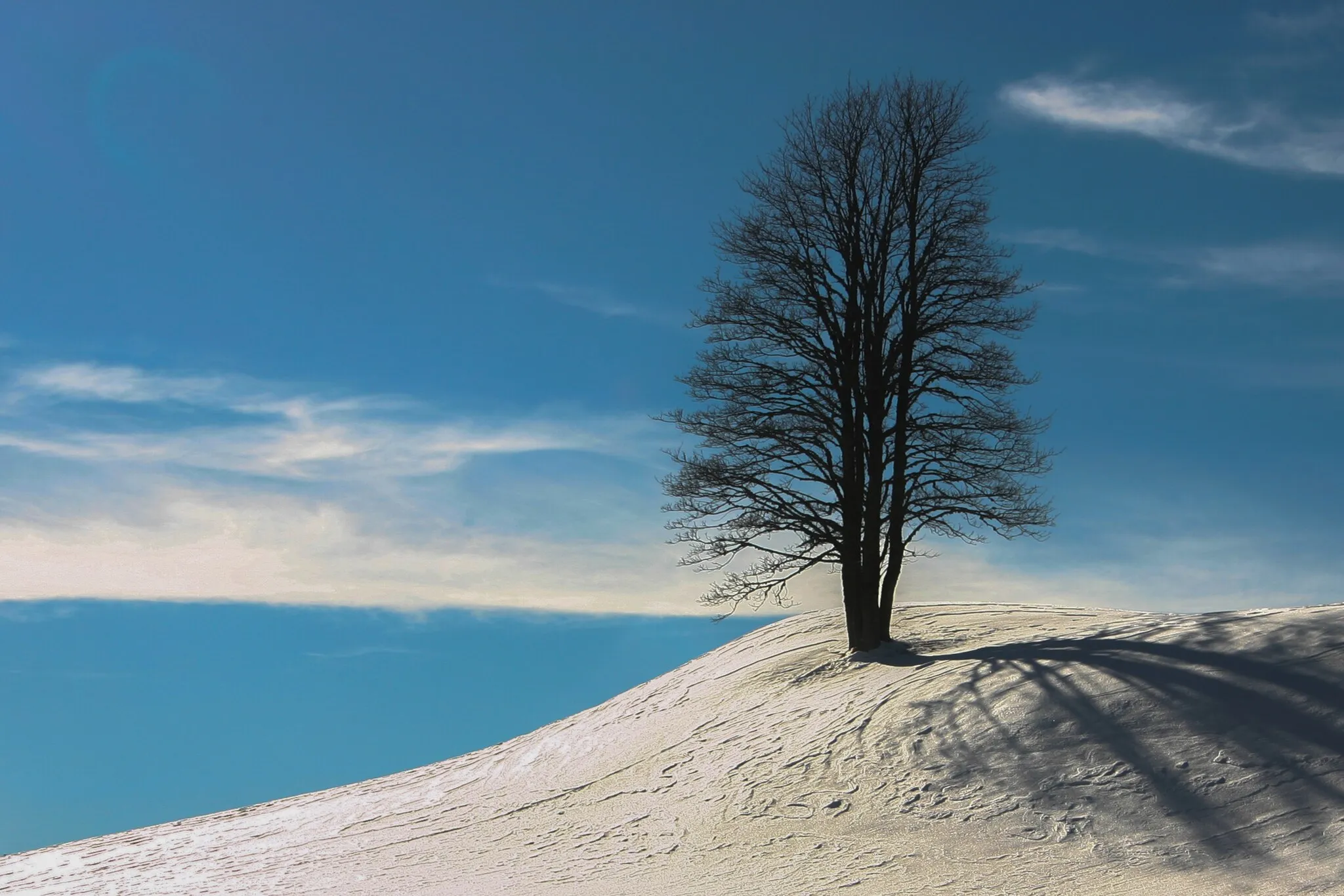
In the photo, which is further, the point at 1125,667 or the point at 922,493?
the point at 922,493

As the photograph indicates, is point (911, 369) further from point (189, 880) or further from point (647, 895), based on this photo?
point (189, 880)

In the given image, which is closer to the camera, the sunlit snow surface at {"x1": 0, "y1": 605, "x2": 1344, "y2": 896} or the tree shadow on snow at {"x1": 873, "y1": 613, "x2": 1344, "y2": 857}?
the sunlit snow surface at {"x1": 0, "y1": 605, "x2": 1344, "y2": 896}

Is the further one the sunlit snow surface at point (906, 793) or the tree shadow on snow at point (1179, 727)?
the tree shadow on snow at point (1179, 727)

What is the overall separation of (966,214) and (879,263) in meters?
1.89

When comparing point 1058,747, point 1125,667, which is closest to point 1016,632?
point 1125,667

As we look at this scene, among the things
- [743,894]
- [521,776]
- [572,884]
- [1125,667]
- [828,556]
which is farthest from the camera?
[828,556]

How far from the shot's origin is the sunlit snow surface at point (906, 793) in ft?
37.8

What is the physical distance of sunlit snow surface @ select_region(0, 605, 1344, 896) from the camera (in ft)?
37.8

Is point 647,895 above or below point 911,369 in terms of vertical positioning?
below

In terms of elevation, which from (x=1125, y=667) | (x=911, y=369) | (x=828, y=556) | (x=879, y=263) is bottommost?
(x=1125, y=667)

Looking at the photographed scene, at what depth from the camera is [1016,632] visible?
19031 millimetres

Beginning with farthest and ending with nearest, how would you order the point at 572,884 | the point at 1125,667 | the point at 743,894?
1. the point at 1125,667
2. the point at 572,884
3. the point at 743,894

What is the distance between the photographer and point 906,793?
13172 millimetres

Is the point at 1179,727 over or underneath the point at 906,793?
over
